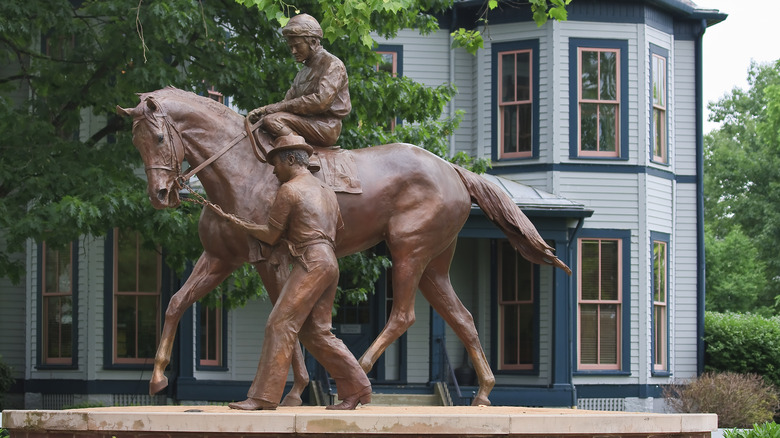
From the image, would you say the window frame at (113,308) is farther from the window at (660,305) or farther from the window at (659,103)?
the window at (659,103)

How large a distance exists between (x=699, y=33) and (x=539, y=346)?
741cm

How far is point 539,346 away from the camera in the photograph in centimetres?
2231

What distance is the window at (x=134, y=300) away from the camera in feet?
68.2

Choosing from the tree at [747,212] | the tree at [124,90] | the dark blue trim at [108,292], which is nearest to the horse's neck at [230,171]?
the tree at [124,90]

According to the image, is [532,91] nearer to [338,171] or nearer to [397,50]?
[397,50]

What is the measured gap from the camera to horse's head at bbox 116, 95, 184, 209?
8.36 meters

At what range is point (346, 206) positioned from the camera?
29.1 ft

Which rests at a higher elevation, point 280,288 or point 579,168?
point 579,168

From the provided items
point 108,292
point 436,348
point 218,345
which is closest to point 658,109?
point 436,348

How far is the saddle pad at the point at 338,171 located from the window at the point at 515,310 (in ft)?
46.0

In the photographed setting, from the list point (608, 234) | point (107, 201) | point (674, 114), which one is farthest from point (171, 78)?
point (674, 114)

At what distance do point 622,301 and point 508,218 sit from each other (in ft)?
43.7

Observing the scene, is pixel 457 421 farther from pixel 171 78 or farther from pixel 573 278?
pixel 573 278

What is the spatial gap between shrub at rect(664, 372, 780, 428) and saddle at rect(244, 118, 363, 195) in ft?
41.3
